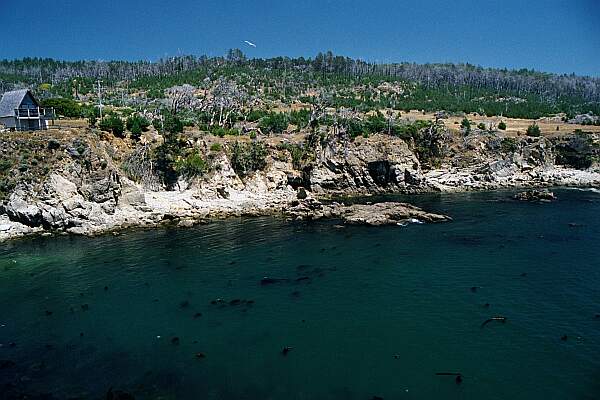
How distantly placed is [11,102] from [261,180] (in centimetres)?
4268

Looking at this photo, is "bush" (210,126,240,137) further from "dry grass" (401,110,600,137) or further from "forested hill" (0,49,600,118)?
"forested hill" (0,49,600,118)

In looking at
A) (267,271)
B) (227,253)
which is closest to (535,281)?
(267,271)

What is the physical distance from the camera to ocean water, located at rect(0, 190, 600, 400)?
24.6m

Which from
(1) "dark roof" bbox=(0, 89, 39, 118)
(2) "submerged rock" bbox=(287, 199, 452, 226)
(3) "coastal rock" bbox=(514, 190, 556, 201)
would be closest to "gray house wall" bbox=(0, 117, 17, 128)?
(1) "dark roof" bbox=(0, 89, 39, 118)

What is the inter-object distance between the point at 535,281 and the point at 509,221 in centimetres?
2376

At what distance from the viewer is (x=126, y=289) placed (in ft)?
127

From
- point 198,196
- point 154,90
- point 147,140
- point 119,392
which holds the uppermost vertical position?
point 154,90

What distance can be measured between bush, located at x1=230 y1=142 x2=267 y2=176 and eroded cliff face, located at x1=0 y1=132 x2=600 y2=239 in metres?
1.39

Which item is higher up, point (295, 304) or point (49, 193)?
point (49, 193)

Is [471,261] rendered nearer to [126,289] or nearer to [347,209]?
[347,209]

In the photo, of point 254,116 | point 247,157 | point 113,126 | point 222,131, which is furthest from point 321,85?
point 113,126

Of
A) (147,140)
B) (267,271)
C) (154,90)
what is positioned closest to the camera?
(267,271)

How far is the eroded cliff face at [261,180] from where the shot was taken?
5906cm

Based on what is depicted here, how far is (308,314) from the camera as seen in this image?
3294 centimetres
